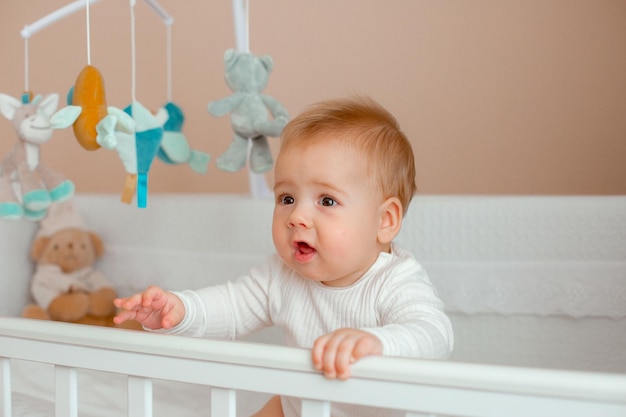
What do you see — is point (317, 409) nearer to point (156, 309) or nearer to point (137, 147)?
point (156, 309)

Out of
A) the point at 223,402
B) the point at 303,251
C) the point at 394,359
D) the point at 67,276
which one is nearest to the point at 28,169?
the point at 67,276

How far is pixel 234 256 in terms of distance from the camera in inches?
55.2

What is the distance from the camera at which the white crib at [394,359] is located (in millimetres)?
582

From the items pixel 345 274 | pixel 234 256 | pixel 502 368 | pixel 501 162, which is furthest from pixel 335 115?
pixel 501 162

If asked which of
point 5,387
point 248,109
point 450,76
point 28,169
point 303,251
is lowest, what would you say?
point 5,387

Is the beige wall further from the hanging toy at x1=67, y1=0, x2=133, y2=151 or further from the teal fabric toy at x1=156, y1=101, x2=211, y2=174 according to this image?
the hanging toy at x1=67, y1=0, x2=133, y2=151

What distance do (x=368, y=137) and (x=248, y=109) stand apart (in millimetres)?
501

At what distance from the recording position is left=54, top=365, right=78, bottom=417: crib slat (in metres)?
0.73

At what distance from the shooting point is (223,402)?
2.18 ft

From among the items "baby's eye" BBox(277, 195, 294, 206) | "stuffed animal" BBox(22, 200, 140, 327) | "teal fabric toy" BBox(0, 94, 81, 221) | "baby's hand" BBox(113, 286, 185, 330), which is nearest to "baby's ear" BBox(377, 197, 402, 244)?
"baby's eye" BBox(277, 195, 294, 206)

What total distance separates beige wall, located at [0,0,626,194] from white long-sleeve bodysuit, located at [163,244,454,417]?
933 mm

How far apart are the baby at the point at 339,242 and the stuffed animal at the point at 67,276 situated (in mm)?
614

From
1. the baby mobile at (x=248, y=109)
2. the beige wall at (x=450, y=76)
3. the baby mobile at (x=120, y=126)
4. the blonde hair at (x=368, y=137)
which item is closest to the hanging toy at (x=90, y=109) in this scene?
the baby mobile at (x=120, y=126)

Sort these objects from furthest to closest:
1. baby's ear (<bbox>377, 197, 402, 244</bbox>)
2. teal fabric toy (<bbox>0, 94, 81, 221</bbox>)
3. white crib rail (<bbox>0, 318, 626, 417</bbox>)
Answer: teal fabric toy (<bbox>0, 94, 81, 221</bbox>) → baby's ear (<bbox>377, 197, 402, 244</bbox>) → white crib rail (<bbox>0, 318, 626, 417</bbox>)
